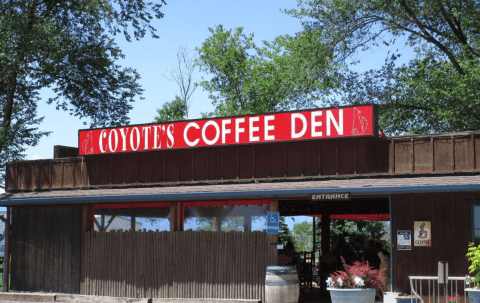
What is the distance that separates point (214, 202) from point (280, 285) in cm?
313

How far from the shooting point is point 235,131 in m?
17.5

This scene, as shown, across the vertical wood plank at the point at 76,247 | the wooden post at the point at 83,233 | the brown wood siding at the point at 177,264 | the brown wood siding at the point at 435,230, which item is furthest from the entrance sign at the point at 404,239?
the vertical wood plank at the point at 76,247

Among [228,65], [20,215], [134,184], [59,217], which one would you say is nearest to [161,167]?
[134,184]

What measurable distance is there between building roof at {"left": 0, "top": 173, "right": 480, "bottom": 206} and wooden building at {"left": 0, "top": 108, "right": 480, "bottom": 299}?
31mm

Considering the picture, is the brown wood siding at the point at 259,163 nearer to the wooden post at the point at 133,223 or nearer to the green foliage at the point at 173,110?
the wooden post at the point at 133,223

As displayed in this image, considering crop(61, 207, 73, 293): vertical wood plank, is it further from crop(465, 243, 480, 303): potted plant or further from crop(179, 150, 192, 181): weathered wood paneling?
crop(465, 243, 480, 303): potted plant

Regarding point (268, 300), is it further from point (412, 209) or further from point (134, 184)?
point (134, 184)

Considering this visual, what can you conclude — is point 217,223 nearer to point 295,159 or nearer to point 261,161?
point 261,161

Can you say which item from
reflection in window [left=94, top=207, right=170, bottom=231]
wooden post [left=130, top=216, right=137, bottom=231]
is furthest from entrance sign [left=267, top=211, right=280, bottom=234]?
wooden post [left=130, top=216, right=137, bottom=231]

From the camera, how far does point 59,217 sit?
19734mm

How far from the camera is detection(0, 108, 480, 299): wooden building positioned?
14727 millimetres

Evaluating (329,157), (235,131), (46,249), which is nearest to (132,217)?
(46,249)

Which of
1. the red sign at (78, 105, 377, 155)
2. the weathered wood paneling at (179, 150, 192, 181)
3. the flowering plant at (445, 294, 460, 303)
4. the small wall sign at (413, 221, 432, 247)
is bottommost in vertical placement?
the flowering plant at (445, 294, 460, 303)

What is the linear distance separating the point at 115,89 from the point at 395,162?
77.1 ft
